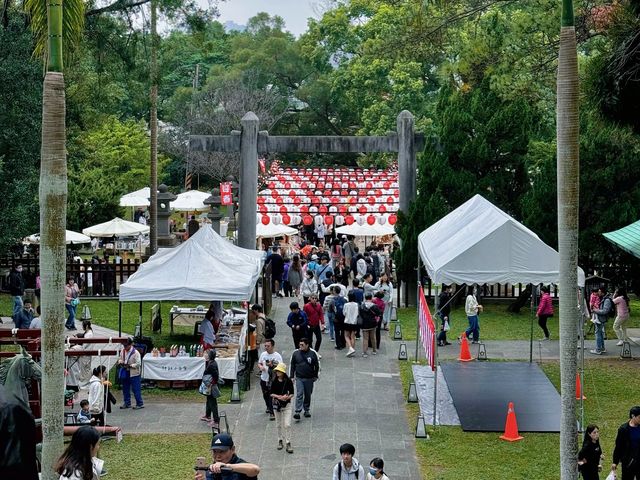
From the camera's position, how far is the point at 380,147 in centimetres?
3002

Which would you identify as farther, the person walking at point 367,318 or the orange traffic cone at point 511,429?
the person walking at point 367,318

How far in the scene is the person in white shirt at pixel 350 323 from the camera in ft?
75.2

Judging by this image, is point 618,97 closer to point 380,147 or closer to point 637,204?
point 637,204

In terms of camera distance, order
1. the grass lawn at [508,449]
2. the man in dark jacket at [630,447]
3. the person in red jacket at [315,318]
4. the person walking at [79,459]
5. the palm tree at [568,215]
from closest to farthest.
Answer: the person walking at [79,459]
the palm tree at [568,215]
the man in dark jacket at [630,447]
the grass lawn at [508,449]
the person in red jacket at [315,318]

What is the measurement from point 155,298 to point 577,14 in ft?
32.1

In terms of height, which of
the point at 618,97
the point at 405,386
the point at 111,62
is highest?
the point at 111,62

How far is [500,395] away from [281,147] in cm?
1283

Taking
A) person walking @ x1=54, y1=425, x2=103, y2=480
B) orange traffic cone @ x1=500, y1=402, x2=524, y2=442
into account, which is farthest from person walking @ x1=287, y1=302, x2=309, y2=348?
person walking @ x1=54, y1=425, x2=103, y2=480

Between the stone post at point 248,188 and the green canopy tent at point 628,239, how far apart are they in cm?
1080

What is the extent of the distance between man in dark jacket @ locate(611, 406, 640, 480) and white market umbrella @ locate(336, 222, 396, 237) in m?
24.2

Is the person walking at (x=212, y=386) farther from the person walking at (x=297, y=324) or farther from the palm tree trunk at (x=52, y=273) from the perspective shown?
the palm tree trunk at (x=52, y=273)

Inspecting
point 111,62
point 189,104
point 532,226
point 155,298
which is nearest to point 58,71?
point 155,298

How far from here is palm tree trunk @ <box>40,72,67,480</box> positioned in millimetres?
10953

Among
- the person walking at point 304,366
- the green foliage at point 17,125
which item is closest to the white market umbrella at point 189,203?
the green foliage at point 17,125
